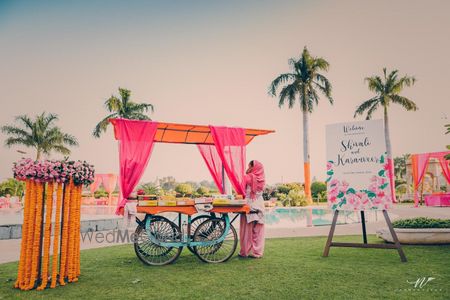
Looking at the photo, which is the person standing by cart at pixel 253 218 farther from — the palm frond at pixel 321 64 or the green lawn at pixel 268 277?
the palm frond at pixel 321 64

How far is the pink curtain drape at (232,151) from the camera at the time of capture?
5.51 meters

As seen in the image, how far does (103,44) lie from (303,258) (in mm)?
11227

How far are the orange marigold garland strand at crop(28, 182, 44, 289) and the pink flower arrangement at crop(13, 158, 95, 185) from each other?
0.14 meters

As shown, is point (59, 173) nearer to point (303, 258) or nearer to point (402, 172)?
point (303, 258)

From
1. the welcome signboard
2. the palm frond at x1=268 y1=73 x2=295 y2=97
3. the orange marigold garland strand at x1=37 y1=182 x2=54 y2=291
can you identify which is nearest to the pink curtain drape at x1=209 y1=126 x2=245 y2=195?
the welcome signboard

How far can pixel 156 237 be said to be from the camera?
15.9 feet

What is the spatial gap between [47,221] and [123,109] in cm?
2095

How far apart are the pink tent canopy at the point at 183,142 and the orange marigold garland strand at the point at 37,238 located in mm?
1223

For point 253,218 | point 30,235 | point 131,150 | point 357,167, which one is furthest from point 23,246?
point 357,167

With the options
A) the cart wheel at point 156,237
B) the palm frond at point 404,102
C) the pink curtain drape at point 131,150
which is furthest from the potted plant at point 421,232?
the palm frond at point 404,102

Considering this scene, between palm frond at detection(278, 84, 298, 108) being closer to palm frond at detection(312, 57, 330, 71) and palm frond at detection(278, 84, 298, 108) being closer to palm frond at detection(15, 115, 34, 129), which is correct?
palm frond at detection(312, 57, 330, 71)

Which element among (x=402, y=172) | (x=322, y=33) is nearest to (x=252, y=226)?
(x=322, y=33)

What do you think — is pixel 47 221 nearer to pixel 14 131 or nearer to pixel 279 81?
pixel 279 81

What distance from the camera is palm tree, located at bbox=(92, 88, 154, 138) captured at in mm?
22969
